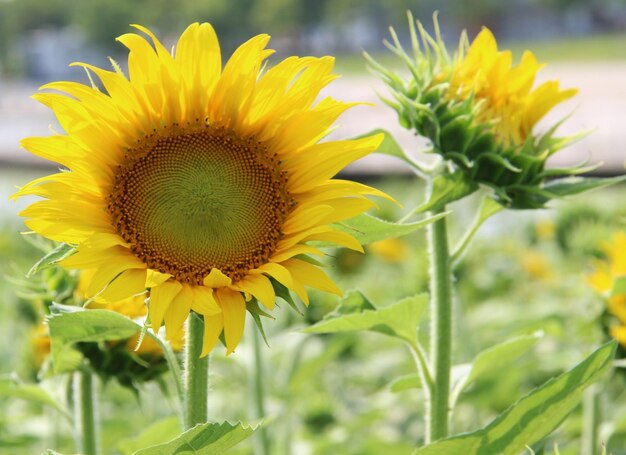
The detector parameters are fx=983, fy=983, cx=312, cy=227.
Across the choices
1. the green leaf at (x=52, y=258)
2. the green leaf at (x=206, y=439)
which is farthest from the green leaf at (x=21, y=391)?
the green leaf at (x=206, y=439)

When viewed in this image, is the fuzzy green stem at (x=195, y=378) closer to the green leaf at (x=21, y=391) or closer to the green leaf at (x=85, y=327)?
the green leaf at (x=85, y=327)

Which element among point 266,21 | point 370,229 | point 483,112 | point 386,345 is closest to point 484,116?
point 483,112

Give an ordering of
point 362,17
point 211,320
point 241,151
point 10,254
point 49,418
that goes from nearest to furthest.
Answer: point 211,320 < point 241,151 < point 49,418 < point 10,254 < point 362,17

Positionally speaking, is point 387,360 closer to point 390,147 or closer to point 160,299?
point 390,147

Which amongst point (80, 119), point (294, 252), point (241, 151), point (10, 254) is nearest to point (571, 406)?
point (294, 252)

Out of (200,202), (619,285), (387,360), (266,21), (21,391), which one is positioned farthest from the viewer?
(266,21)

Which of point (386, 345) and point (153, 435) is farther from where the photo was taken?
point (386, 345)

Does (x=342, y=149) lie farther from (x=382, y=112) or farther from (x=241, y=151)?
(x=382, y=112)
